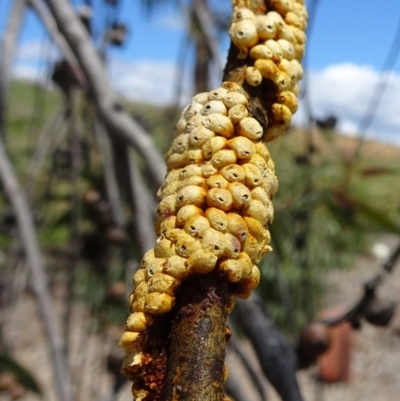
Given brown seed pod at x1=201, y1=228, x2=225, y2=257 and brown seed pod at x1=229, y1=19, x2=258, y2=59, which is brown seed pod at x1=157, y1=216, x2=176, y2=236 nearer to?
brown seed pod at x1=201, y1=228, x2=225, y2=257

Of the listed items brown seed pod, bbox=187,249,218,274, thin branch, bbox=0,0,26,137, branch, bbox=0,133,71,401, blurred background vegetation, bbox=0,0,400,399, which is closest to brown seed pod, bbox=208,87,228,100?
brown seed pod, bbox=187,249,218,274

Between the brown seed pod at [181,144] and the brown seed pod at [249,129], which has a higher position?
the brown seed pod at [249,129]

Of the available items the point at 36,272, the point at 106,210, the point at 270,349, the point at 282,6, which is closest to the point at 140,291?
the point at 282,6

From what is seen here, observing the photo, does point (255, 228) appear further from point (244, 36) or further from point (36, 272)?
point (36, 272)

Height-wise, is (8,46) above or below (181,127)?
below

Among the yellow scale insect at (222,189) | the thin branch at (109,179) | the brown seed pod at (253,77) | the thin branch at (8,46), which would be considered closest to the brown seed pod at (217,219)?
the yellow scale insect at (222,189)

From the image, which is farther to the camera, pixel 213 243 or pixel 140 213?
pixel 140 213

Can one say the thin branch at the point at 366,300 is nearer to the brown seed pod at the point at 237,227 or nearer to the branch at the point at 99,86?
the branch at the point at 99,86

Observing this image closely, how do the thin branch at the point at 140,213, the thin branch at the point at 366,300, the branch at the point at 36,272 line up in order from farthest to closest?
the branch at the point at 36,272 < the thin branch at the point at 140,213 < the thin branch at the point at 366,300
